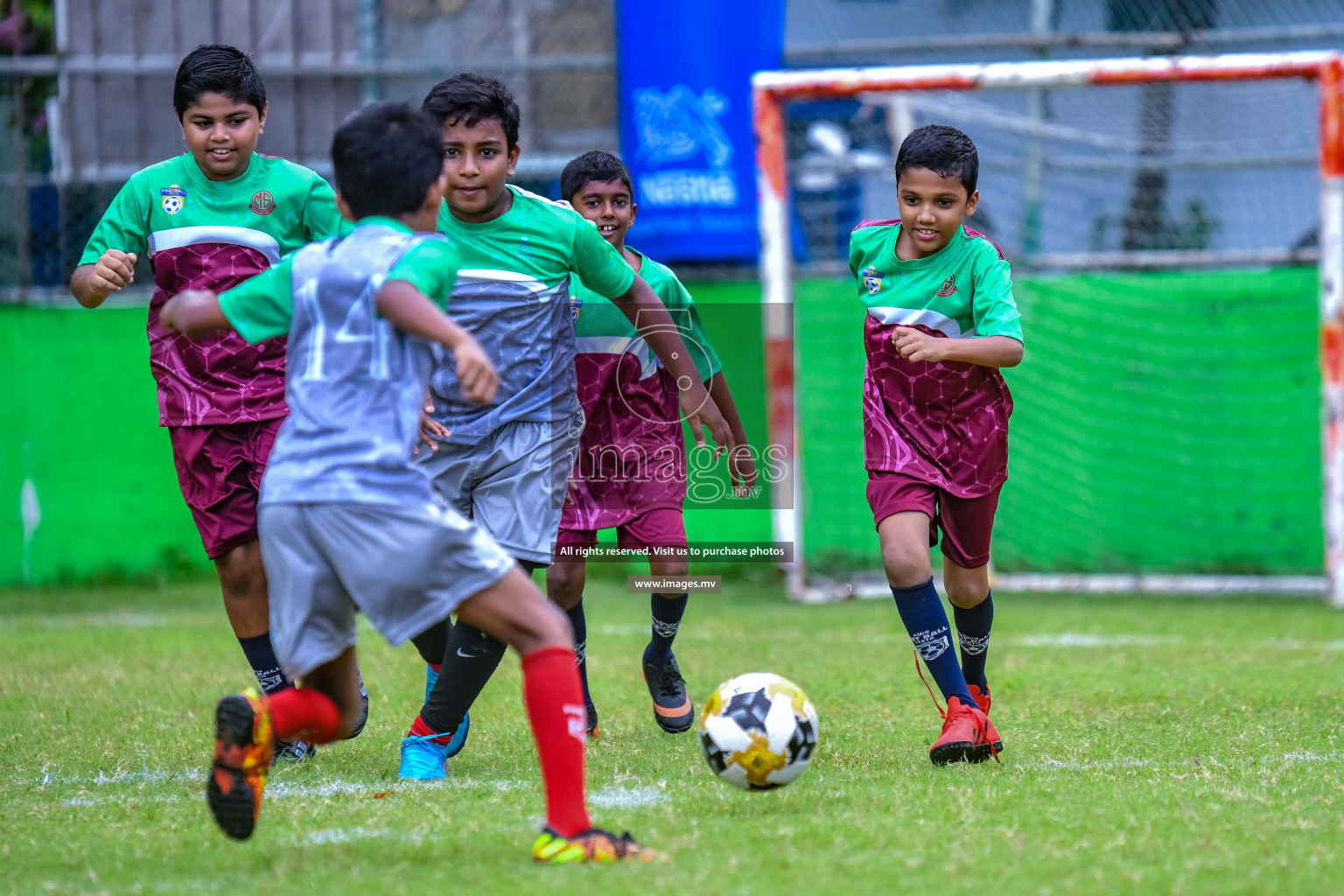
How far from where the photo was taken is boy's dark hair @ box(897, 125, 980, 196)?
4211 millimetres

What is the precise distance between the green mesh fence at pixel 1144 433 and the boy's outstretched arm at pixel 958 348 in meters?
5.00

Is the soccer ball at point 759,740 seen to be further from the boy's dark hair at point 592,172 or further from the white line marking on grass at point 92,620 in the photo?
the white line marking on grass at point 92,620

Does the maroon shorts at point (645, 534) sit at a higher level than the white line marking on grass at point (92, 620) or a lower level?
higher

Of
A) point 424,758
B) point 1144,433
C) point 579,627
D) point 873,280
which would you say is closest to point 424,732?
point 424,758

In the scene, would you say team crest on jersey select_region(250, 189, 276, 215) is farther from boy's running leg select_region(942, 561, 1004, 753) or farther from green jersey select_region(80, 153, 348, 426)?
boy's running leg select_region(942, 561, 1004, 753)

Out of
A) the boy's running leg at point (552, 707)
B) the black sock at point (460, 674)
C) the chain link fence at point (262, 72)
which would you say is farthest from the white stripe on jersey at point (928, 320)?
the chain link fence at point (262, 72)

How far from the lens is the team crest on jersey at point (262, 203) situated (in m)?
4.32

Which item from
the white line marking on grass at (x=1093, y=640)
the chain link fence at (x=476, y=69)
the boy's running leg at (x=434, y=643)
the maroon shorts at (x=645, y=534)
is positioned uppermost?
the chain link fence at (x=476, y=69)

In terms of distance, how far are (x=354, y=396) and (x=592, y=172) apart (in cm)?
214

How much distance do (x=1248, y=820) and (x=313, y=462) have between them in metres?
2.19

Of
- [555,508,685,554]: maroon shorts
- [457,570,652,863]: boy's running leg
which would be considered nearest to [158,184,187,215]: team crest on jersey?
[555,508,685,554]: maroon shorts

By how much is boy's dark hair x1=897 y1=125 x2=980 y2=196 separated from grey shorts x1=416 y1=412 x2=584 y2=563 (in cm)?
137

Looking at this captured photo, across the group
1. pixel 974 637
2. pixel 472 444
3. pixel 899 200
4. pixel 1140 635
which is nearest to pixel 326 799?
pixel 472 444

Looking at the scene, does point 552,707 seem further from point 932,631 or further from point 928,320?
point 928,320
